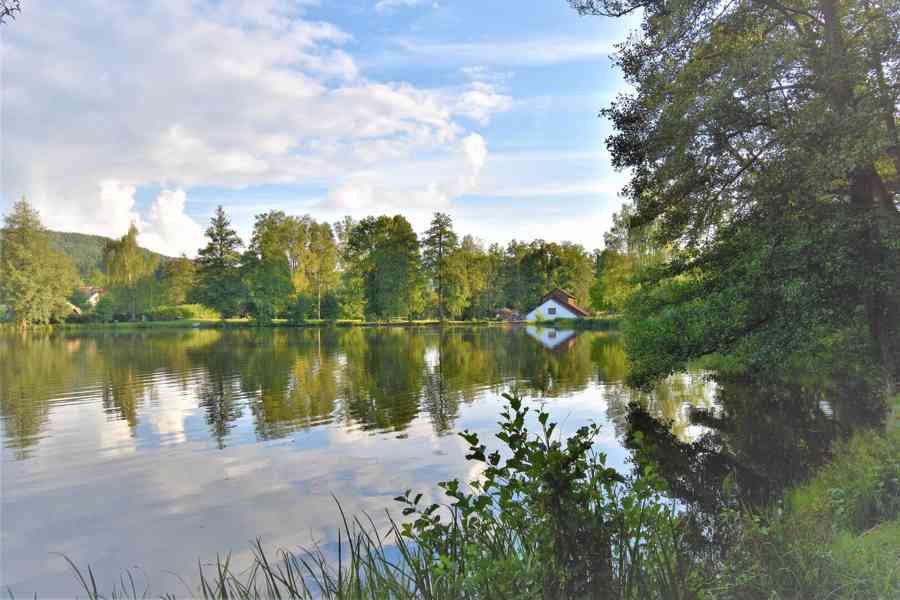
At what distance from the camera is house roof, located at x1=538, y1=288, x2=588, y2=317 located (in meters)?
87.6

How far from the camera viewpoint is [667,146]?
40.7ft

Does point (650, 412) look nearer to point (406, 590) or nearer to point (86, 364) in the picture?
point (406, 590)

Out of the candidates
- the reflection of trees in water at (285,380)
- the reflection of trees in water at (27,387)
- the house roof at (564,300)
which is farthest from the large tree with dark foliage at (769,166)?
the house roof at (564,300)

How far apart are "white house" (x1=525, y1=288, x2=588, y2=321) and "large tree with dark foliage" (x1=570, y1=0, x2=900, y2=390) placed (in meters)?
72.6

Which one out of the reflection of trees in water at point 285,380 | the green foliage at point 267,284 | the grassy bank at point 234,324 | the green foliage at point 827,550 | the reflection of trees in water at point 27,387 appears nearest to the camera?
the green foliage at point 827,550

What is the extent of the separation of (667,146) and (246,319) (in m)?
83.4

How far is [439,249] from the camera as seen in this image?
85000 millimetres

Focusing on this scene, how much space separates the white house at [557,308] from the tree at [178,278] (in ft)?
188

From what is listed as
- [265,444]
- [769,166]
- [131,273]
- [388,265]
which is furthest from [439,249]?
[769,166]

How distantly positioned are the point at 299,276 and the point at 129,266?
29586mm

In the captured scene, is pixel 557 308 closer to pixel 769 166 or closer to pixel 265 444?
pixel 265 444

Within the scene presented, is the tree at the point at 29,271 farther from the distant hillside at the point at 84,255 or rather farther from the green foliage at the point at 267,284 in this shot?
the green foliage at the point at 267,284

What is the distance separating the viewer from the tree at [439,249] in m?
84.4

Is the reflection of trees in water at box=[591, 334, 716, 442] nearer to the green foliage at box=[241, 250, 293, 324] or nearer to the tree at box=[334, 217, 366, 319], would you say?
the tree at box=[334, 217, 366, 319]
